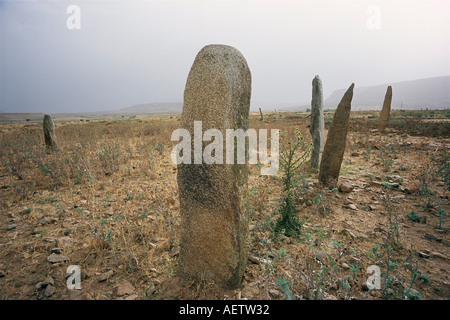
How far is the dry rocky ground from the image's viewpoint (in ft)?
7.96

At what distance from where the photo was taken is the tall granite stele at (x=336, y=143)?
16.4ft

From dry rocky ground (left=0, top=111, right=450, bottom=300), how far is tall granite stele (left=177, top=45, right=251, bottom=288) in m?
0.30

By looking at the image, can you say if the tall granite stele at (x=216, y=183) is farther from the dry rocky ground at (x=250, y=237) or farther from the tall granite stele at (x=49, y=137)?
the tall granite stele at (x=49, y=137)

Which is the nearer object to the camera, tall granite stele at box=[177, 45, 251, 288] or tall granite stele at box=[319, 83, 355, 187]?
tall granite stele at box=[177, 45, 251, 288]

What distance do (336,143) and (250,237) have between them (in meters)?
3.17

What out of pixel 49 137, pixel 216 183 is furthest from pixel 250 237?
pixel 49 137

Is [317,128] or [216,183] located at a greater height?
[317,128]

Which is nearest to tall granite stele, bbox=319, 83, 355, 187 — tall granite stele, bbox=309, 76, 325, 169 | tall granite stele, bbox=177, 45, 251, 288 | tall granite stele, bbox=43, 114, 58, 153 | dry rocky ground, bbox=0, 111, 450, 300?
dry rocky ground, bbox=0, 111, 450, 300

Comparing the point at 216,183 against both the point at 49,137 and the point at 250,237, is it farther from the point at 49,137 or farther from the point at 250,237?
the point at 49,137

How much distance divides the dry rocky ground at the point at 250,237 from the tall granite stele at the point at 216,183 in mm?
295

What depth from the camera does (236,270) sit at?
238 centimetres

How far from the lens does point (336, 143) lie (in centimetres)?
505

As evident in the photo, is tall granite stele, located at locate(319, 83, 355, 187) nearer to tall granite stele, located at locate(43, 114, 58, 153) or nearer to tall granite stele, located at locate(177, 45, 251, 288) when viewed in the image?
tall granite stele, located at locate(177, 45, 251, 288)

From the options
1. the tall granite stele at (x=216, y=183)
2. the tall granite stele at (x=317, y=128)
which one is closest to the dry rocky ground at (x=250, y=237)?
the tall granite stele at (x=216, y=183)
